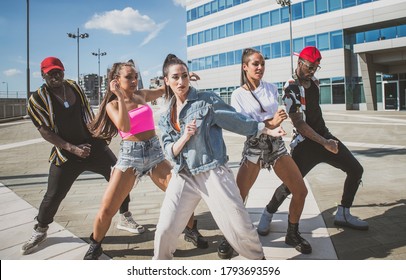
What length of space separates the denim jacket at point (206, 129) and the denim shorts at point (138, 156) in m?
0.66

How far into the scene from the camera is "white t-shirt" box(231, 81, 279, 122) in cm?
273

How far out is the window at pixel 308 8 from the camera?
27.1 meters

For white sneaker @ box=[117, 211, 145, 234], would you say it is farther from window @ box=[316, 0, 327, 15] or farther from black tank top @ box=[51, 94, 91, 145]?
window @ box=[316, 0, 327, 15]

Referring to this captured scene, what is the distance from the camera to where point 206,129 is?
7.24 ft

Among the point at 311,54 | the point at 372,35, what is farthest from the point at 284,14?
the point at 311,54

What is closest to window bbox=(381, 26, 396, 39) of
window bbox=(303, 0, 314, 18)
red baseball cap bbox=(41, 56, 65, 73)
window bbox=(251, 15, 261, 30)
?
window bbox=(303, 0, 314, 18)

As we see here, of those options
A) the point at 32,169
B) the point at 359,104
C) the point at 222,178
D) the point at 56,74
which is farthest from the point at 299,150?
the point at 359,104

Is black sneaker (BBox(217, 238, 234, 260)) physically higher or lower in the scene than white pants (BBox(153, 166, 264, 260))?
lower

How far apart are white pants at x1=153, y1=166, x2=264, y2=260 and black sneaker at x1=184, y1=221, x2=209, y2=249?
853mm

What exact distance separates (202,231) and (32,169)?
17.4 feet

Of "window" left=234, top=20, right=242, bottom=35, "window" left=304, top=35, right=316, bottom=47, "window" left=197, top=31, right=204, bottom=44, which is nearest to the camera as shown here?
"window" left=304, top=35, right=316, bottom=47

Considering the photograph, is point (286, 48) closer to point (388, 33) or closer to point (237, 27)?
point (237, 27)

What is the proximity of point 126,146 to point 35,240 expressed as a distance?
1.33 metres

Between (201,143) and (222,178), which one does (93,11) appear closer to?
(201,143)
